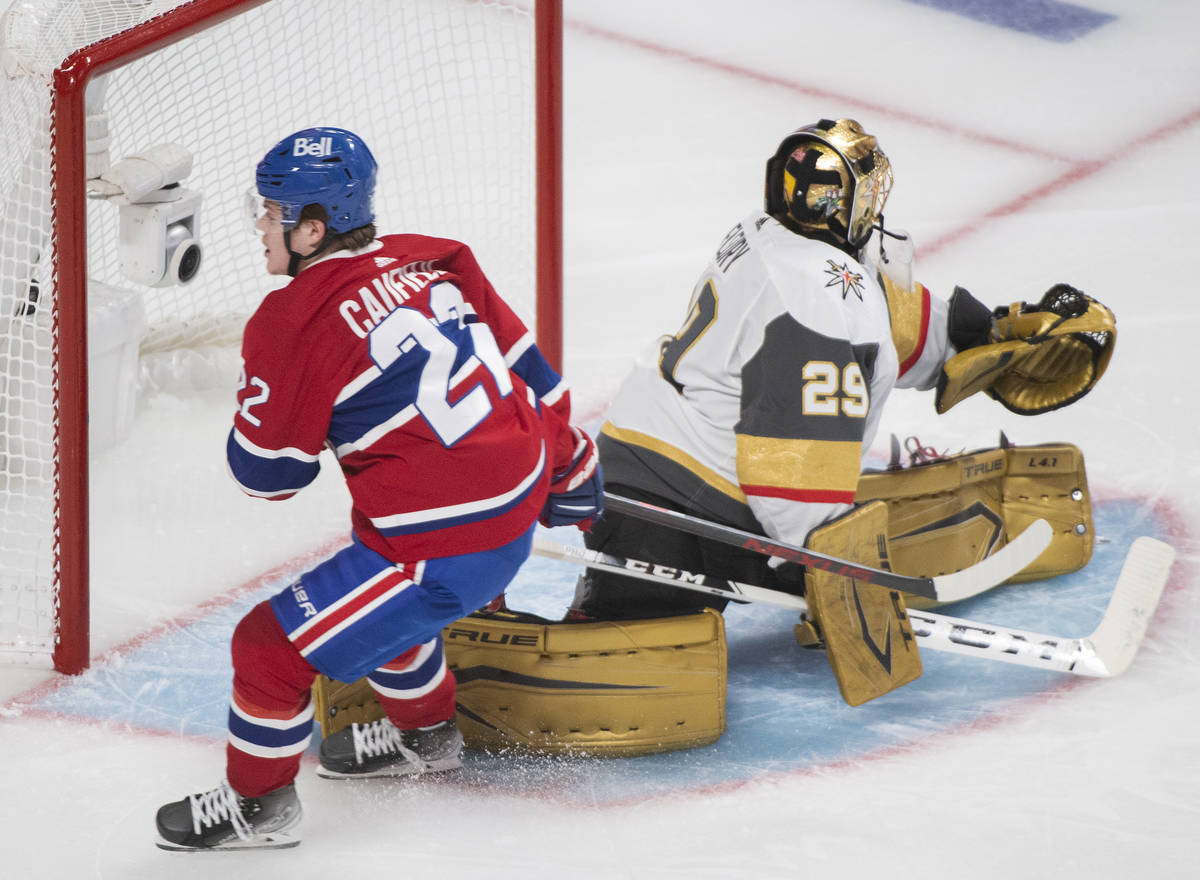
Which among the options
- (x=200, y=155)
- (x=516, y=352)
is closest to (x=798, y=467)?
(x=516, y=352)

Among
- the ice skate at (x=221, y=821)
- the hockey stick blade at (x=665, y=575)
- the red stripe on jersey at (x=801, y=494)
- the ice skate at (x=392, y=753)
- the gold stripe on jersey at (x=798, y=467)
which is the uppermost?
→ the gold stripe on jersey at (x=798, y=467)

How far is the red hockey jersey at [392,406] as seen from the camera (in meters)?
2.15

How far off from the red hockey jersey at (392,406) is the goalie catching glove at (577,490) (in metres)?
0.19

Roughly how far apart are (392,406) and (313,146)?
336mm

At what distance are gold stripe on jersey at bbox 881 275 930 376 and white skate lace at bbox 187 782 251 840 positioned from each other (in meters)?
1.31

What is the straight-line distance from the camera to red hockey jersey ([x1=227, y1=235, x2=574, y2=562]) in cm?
215

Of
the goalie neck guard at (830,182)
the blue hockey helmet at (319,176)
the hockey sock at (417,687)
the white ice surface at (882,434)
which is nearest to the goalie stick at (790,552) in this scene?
the white ice surface at (882,434)

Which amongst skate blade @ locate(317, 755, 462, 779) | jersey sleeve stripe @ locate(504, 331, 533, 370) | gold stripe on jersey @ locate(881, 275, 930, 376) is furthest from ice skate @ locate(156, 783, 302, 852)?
gold stripe on jersey @ locate(881, 275, 930, 376)

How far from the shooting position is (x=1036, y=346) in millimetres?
3078

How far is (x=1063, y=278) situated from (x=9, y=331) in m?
2.58

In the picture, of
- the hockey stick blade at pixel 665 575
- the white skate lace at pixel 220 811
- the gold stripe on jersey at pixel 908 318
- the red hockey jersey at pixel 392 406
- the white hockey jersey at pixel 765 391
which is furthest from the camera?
the gold stripe on jersey at pixel 908 318

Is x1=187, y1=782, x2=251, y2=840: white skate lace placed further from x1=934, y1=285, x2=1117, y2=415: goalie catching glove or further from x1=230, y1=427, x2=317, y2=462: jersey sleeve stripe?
x1=934, y1=285, x2=1117, y2=415: goalie catching glove

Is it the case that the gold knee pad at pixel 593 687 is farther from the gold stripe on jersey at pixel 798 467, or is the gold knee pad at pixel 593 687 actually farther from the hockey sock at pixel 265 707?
the hockey sock at pixel 265 707

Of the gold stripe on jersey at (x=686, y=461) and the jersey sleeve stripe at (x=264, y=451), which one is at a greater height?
the jersey sleeve stripe at (x=264, y=451)
